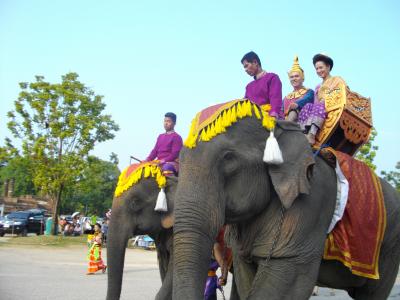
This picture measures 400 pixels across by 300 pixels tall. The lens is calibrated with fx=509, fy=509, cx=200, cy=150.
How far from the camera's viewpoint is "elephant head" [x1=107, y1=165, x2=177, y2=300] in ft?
22.6

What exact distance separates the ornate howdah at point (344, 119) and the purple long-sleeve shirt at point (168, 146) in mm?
3445

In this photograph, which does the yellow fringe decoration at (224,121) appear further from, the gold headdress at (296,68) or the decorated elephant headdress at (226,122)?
the gold headdress at (296,68)

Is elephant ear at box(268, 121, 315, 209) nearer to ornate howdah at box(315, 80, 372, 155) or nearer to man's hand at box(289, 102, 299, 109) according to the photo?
ornate howdah at box(315, 80, 372, 155)

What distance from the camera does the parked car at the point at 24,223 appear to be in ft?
100

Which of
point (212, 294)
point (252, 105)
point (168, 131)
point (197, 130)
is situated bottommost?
point (212, 294)

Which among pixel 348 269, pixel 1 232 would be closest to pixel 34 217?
pixel 1 232

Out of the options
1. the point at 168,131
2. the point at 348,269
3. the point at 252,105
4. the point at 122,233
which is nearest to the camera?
the point at 252,105

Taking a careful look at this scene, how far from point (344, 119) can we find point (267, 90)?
0.82 m

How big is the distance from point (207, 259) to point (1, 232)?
1178 inches

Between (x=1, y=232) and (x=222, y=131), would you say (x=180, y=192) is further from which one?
(x=1, y=232)

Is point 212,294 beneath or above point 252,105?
beneath

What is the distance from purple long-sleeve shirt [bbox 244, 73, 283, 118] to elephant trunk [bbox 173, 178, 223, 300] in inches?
69.3

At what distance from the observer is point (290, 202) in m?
3.64

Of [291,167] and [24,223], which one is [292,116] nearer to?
[291,167]
